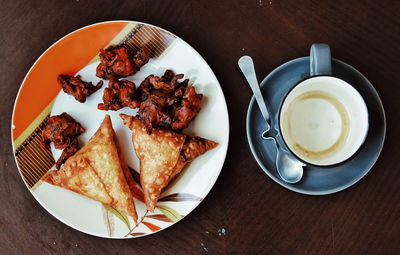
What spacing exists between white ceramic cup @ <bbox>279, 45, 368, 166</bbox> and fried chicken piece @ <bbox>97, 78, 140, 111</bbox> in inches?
20.9

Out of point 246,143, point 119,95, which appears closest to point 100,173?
point 119,95

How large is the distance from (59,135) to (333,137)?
925mm

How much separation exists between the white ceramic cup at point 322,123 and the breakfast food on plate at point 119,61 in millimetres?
536

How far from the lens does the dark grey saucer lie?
3.92 feet

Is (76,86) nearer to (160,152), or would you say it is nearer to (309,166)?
(160,152)

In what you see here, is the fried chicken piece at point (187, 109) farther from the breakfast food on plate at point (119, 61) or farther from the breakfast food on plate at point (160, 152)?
the breakfast food on plate at point (119, 61)

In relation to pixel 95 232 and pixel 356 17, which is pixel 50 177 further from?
pixel 356 17

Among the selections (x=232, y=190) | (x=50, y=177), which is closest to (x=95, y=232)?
(x=50, y=177)

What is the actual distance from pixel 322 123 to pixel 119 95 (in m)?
0.70

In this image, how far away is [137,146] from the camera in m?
1.31

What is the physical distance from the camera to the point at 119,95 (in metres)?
1.33

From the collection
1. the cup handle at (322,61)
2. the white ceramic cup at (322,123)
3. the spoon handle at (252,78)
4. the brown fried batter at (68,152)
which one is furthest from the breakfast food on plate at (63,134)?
the cup handle at (322,61)

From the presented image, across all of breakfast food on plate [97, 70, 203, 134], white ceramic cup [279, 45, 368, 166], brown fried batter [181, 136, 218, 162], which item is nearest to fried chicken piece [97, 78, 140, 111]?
breakfast food on plate [97, 70, 203, 134]

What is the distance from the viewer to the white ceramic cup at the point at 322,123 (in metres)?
1.12
